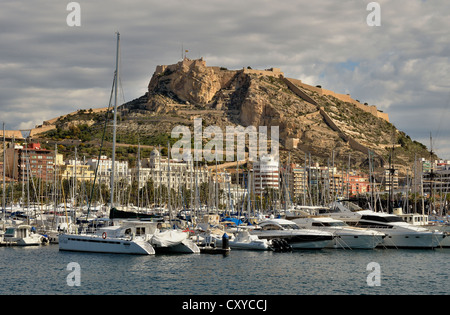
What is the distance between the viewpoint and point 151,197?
111062mm

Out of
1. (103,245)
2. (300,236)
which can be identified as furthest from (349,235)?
(103,245)

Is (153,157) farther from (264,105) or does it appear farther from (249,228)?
(249,228)

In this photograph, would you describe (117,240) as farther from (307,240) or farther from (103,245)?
(307,240)

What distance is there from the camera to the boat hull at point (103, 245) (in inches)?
1681

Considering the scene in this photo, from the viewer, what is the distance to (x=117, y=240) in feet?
141

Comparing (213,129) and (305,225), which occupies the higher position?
(213,129)

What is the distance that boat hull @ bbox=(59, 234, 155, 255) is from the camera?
42688mm

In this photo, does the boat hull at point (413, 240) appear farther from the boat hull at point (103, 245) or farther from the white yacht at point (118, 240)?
the boat hull at point (103, 245)

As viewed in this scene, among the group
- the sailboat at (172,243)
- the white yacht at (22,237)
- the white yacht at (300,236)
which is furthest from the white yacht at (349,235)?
the white yacht at (22,237)

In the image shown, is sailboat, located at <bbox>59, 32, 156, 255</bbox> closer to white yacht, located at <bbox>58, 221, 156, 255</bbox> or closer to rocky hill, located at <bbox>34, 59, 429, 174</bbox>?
white yacht, located at <bbox>58, 221, 156, 255</bbox>

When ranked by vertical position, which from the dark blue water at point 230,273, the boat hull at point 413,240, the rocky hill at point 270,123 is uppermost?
the rocky hill at point 270,123
